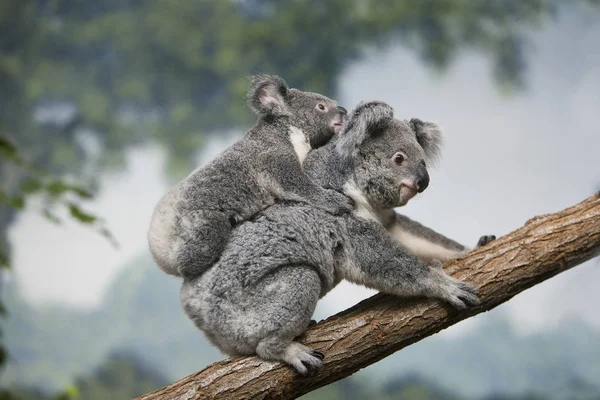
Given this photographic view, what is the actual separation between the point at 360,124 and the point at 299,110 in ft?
2.10

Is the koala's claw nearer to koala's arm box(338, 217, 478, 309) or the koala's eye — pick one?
koala's arm box(338, 217, 478, 309)

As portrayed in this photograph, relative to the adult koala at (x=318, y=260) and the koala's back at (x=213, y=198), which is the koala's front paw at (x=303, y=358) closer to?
the adult koala at (x=318, y=260)

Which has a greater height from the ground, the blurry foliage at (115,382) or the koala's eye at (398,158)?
the blurry foliage at (115,382)

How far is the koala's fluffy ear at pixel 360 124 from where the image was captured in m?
3.18

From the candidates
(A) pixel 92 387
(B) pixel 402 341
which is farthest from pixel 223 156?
(A) pixel 92 387

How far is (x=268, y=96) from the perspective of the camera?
12.2 feet

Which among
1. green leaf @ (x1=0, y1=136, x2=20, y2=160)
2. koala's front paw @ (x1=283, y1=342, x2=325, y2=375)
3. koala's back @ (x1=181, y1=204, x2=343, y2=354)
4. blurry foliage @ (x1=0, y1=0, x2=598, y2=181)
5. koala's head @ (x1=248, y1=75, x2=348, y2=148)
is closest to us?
green leaf @ (x1=0, y1=136, x2=20, y2=160)

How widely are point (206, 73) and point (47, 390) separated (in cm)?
728

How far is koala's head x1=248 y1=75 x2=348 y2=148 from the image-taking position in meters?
3.66

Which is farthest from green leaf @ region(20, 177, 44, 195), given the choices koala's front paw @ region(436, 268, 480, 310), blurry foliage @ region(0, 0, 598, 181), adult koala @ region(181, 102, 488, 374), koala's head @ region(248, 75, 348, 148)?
blurry foliage @ region(0, 0, 598, 181)

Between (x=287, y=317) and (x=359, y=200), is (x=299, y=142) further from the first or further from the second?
(x=287, y=317)

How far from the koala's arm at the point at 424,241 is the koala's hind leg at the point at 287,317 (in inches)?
27.0

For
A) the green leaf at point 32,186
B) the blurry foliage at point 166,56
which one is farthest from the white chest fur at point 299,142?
the blurry foliage at point 166,56

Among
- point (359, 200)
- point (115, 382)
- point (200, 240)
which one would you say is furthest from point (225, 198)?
point (115, 382)
